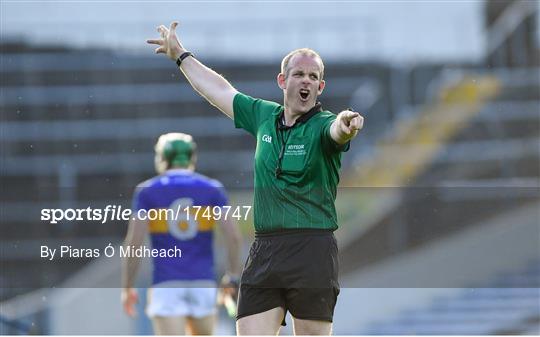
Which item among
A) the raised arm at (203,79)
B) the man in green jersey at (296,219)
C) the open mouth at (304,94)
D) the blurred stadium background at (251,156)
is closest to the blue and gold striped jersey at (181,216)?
the blurred stadium background at (251,156)

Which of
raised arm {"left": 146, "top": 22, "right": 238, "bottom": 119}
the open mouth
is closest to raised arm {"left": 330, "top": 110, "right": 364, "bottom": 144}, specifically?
the open mouth

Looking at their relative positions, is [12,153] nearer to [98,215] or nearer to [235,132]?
[98,215]

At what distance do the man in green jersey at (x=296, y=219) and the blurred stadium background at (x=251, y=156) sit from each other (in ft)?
3.87

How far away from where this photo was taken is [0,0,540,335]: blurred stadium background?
4.63 m

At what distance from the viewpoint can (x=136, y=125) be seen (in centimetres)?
507

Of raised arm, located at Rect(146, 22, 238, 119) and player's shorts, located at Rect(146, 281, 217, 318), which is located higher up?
raised arm, located at Rect(146, 22, 238, 119)

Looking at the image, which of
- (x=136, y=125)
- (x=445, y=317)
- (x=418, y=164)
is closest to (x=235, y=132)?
(x=136, y=125)

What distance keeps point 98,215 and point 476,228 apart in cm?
150

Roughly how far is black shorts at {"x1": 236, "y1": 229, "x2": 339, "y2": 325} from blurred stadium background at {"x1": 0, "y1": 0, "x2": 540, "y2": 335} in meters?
1.19

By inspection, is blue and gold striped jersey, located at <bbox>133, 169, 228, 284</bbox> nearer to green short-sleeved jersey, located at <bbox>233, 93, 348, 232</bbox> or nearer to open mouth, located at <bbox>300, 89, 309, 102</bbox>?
green short-sleeved jersey, located at <bbox>233, 93, 348, 232</bbox>

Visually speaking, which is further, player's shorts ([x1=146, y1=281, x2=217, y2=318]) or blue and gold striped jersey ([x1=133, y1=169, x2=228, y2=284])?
player's shorts ([x1=146, y1=281, x2=217, y2=318])

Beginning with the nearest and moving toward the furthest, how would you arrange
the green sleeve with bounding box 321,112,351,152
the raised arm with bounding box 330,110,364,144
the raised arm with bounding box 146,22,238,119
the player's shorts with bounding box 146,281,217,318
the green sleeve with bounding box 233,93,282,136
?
the raised arm with bounding box 330,110,364,144, the green sleeve with bounding box 321,112,351,152, the green sleeve with bounding box 233,93,282,136, the raised arm with bounding box 146,22,238,119, the player's shorts with bounding box 146,281,217,318

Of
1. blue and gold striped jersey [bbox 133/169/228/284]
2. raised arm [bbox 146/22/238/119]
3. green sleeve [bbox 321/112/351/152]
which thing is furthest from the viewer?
blue and gold striped jersey [bbox 133/169/228/284]

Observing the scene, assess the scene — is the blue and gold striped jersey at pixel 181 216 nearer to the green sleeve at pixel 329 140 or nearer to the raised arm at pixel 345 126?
the green sleeve at pixel 329 140
